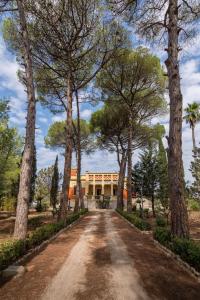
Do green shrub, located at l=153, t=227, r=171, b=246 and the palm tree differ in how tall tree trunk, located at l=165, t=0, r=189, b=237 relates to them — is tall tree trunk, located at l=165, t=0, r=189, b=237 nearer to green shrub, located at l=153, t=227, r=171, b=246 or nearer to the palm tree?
green shrub, located at l=153, t=227, r=171, b=246

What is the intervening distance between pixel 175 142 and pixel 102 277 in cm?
473

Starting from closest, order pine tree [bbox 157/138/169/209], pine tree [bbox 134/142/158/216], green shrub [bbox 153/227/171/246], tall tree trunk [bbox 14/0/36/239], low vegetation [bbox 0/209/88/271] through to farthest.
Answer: low vegetation [bbox 0/209/88/271]
tall tree trunk [bbox 14/0/36/239]
green shrub [bbox 153/227/171/246]
pine tree [bbox 157/138/169/209]
pine tree [bbox 134/142/158/216]

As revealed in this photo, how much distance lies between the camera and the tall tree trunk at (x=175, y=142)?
8.85m

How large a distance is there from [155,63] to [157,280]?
59.1 feet

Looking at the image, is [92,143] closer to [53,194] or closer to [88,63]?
[53,194]

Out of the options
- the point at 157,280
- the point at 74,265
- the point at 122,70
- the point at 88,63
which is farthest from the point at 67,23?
the point at 157,280

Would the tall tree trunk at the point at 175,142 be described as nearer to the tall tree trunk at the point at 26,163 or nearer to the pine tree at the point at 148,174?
the tall tree trunk at the point at 26,163

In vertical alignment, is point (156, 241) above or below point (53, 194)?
below

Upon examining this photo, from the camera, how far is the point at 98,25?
1822 cm

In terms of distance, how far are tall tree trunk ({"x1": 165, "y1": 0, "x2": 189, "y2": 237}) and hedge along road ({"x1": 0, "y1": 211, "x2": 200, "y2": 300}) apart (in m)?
1.09

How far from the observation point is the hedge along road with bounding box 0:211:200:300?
5393mm

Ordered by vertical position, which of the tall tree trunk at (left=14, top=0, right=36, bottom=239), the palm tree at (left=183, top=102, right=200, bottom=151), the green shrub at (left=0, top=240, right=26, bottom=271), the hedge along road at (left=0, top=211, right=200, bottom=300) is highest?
the palm tree at (left=183, top=102, right=200, bottom=151)

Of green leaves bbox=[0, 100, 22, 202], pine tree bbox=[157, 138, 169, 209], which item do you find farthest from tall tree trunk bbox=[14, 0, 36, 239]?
pine tree bbox=[157, 138, 169, 209]

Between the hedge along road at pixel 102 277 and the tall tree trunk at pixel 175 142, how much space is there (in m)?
1.09
